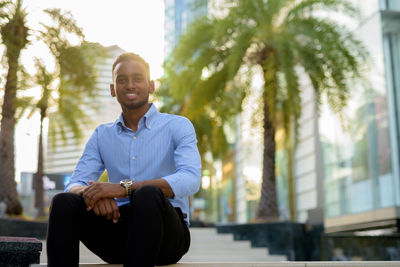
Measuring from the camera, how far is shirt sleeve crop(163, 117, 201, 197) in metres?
2.59

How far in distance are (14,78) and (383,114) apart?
930 centimetres

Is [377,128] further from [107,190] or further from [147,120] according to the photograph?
[107,190]

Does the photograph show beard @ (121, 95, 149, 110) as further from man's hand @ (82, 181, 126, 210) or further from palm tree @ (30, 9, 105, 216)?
palm tree @ (30, 9, 105, 216)

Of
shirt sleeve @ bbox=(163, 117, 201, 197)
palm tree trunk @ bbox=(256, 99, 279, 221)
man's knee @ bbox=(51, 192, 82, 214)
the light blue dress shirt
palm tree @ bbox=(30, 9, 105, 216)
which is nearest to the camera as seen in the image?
man's knee @ bbox=(51, 192, 82, 214)

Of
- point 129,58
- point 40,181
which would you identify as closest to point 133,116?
point 129,58

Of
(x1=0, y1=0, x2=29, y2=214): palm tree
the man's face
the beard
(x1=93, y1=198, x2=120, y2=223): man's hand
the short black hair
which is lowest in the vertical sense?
(x1=93, y1=198, x2=120, y2=223): man's hand

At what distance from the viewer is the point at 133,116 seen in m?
2.94

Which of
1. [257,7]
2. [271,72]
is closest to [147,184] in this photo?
[271,72]

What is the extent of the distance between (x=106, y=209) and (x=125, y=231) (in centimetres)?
22

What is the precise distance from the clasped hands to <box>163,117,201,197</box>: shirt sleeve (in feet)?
0.88

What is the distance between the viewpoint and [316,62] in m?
11.6

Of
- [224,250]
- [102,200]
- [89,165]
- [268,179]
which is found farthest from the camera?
[268,179]

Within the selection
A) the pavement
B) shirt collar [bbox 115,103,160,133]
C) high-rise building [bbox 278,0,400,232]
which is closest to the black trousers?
shirt collar [bbox 115,103,160,133]

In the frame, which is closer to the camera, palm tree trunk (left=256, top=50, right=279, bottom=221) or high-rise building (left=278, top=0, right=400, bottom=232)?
palm tree trunk (left=256, top=50, right=279, bottom=221)
